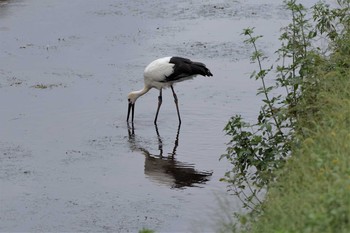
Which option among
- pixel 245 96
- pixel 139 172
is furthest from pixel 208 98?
pixel 139 172

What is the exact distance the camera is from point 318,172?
21.4 ft

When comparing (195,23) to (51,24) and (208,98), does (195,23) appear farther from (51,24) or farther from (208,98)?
(208,98)

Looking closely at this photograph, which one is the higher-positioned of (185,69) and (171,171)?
(185,69)

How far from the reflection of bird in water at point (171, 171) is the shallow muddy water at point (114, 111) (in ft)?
0.05

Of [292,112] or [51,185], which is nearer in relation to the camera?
[292,112]

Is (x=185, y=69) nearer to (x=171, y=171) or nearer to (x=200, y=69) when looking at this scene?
(x=200, y=69)

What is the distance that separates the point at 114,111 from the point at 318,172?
7.74m

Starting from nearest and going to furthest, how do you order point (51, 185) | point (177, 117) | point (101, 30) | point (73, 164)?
point (51, 185)
point (73, 164)
point (177, 117)
point (101, 30)

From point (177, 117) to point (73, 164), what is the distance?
2.53 m

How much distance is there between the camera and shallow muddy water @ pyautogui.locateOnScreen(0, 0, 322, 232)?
1008cm

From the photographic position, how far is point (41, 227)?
9484 millimetres

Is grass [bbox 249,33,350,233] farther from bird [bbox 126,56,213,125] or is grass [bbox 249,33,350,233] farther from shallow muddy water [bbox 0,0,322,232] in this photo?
bird [bbox 126,56,213,125]

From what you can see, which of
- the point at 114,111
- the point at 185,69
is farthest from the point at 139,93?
the point at 185,69

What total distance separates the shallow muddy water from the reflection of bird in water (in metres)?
0.01
